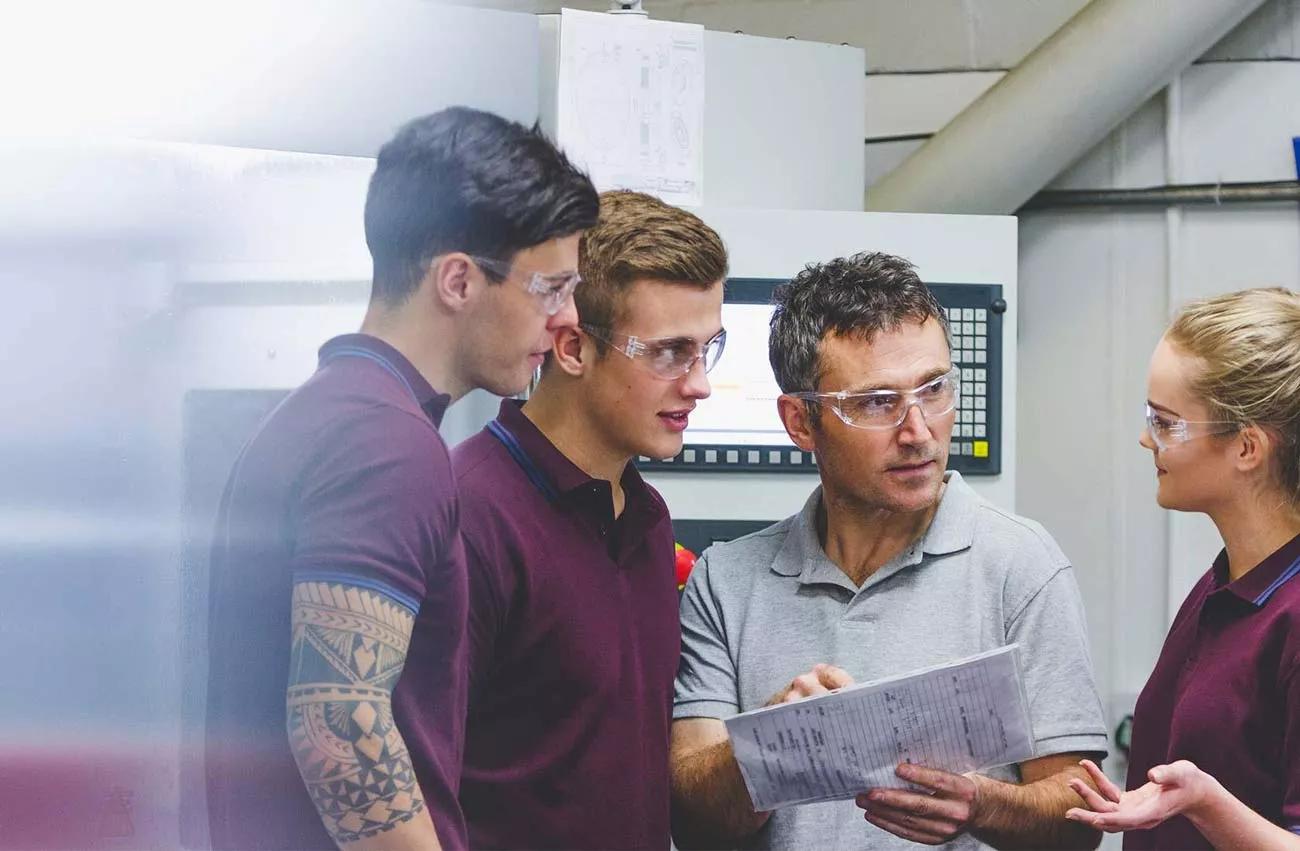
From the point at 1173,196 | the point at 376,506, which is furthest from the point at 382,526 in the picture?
the point at 1173,196

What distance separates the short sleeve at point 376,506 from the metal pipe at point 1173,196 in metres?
1.69

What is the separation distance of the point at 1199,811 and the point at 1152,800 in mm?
36

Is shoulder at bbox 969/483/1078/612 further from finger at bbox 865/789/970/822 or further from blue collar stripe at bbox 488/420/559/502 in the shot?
blue collar stripe at bbox 488/420/559/502

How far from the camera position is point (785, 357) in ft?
4.13

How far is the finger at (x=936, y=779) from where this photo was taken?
983 millimetres

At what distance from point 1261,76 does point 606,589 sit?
158cm

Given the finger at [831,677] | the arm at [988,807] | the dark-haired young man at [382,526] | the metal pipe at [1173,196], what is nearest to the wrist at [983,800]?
the arm at [988,807]

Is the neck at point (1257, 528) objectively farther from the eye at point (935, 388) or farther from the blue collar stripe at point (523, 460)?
the blue collar stripe at point (523, 460)

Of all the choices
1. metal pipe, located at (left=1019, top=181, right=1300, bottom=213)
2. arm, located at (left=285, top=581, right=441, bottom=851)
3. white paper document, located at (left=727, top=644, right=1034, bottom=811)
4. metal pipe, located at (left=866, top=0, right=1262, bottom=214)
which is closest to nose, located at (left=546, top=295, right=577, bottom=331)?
arm, located at (left=285, top=581, right=441, bottom=851)

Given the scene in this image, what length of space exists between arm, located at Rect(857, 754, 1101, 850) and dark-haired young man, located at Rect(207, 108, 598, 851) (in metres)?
0.42

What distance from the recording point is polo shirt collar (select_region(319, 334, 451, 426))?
24.5 inches

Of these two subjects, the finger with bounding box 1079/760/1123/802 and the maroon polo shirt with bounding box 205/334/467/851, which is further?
the finger with bounding box 1079/760/1123/802

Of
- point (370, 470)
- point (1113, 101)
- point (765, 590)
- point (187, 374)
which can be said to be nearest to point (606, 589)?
point (765, 590)

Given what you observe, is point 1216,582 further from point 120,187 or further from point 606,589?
point 120,187
